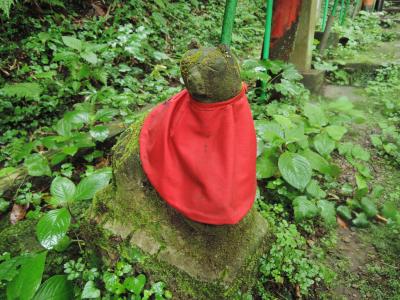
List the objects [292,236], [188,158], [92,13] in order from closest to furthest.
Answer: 1. [188,158]
2. [292,236]
3. [92,13]

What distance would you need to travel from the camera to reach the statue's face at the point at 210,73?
108cm

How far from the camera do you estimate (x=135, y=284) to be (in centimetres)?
145

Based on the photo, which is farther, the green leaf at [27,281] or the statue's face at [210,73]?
the green leaf at [27,281]

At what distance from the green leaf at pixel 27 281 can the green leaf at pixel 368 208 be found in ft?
6.69

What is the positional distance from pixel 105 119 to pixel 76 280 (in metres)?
1.20

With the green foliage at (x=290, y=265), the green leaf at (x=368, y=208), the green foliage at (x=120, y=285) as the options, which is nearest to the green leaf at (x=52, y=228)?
the green foliage at (x=120, y=285)

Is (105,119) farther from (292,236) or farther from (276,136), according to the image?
(292,236)

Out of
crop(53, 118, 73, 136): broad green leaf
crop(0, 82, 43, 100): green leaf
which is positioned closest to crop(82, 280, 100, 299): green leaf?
crop(53, 118, 73, 136): broad green leaf

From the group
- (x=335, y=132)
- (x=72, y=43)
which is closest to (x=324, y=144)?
(x=335, y=132)

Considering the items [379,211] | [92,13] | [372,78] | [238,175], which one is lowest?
[379,211]

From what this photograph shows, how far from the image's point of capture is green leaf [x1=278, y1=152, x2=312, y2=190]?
210 centimetres

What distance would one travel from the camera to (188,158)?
1.18 metres

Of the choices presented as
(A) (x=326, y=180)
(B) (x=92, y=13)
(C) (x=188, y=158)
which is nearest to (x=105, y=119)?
(C) (x=188, y=158)

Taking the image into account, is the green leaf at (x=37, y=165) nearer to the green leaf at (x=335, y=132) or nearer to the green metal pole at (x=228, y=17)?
the green metal pole at (x=228, y=17)
